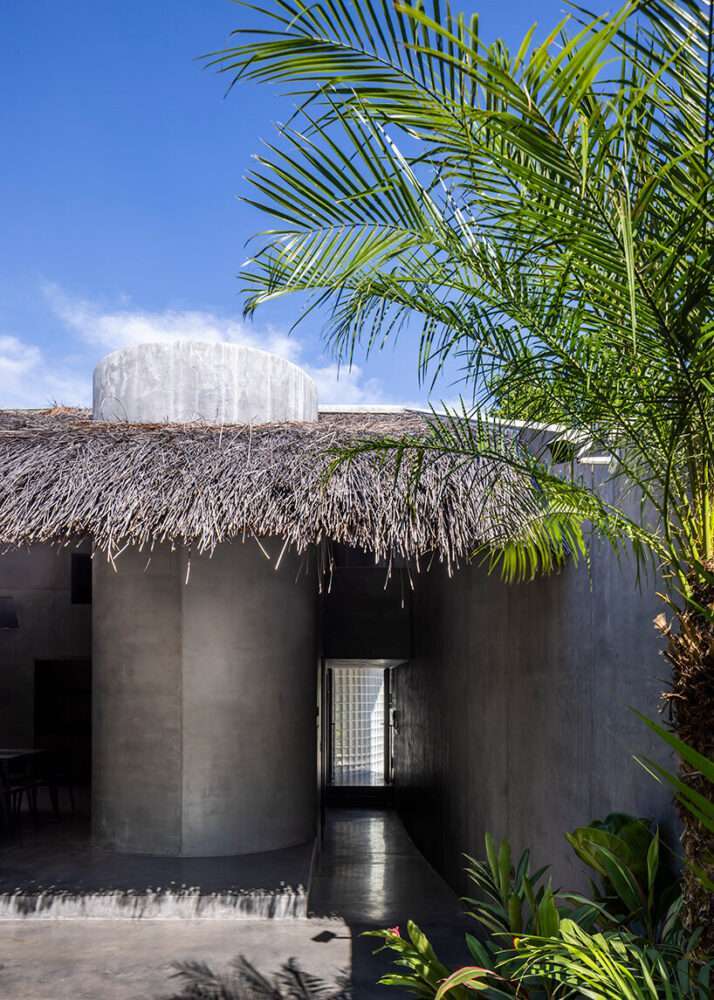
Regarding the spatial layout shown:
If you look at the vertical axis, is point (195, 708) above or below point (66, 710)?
above

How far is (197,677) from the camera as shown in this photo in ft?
25.0

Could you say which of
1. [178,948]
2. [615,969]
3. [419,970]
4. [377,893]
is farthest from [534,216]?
[377,893]

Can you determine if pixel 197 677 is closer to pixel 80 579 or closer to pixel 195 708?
pixel 195 708

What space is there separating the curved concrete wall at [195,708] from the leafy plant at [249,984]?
102 inches

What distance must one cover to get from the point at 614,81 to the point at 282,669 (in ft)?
22.0

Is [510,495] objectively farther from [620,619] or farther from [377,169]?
[377,169]

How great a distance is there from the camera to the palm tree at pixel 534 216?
2039 millimetres

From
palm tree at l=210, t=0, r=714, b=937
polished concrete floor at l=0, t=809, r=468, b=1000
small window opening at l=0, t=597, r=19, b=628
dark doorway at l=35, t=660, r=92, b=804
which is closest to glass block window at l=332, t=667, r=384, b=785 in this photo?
dark doorway at l=35, t=660, r=92, b=804

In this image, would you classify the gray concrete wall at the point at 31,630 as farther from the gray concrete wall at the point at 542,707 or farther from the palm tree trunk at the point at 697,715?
the palm tree trunk at the point at 697,715

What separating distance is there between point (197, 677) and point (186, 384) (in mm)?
2733

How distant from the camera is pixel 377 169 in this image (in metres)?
2.68

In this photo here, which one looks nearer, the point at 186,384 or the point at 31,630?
the point at 186,384

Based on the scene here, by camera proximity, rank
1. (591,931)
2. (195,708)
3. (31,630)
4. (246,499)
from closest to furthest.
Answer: (591,931)
(246,499)
(195,708)
(31,630)

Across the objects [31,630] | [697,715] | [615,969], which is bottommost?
[615,969]
